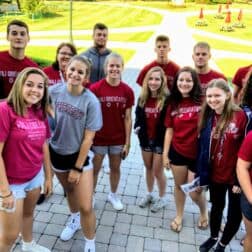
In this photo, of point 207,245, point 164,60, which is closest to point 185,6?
point 164,60

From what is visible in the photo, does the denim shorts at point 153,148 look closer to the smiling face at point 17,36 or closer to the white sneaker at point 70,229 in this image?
the white sneaker at point 70,229

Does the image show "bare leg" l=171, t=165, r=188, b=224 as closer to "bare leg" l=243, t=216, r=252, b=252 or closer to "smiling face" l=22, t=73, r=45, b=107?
"bare leg" l=243, t=216, r=252, b=252

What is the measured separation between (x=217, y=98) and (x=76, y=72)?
57.0 inches

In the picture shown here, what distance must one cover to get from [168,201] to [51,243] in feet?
5.99

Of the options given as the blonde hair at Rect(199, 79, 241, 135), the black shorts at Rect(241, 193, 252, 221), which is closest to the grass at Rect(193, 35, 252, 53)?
the blonde hair at Rect(199, 79, 241, 135)

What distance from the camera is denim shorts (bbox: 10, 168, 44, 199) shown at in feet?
10.8

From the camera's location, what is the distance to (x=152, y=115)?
4469 millimetres

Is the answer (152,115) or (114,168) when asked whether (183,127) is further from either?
(114,168)

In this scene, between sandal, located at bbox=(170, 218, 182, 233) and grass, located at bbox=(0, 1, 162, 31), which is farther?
grass, located at bbox=(0, 1, 162, 31)

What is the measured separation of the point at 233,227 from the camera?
3.88 meters

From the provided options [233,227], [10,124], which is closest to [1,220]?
[10,124]

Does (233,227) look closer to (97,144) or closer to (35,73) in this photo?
(97,144)

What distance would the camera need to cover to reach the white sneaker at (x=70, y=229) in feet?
14.0

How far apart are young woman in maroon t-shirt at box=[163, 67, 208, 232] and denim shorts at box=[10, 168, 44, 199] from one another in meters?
1.56
